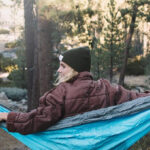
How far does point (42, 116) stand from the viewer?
6.12 ft

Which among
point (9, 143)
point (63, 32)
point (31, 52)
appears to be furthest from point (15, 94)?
point (9, 143)

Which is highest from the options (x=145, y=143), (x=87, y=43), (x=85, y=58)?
(x=85, y=58)

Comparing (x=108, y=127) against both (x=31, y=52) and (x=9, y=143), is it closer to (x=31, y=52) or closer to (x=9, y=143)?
(x=9, y=143)

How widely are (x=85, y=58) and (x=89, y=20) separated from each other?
6462mm

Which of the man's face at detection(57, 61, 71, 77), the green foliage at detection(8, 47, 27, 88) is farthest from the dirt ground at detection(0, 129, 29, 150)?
the green foliage at detection(8, 47, 27, 88)

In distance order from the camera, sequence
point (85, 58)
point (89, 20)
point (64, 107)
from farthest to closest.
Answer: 1. point (89, 20)
2. point (85, 58)
3. point (64, 107)

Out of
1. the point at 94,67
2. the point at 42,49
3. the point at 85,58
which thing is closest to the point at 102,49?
the point at 94,67

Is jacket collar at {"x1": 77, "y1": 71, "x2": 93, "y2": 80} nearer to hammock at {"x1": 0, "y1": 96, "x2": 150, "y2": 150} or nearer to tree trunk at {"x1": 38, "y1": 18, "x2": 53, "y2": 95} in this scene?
hammock at {"x1": 0, "y1": 96, "x2": 150, "y2": 150}

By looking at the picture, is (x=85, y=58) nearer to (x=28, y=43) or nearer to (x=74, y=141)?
(x=74, y=141)

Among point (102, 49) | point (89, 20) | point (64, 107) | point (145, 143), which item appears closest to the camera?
point (64, 107)

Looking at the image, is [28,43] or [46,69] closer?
[28,43]

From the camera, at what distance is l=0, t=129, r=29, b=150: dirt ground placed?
131 inches

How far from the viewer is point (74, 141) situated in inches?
76.8

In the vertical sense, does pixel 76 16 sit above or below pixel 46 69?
above
